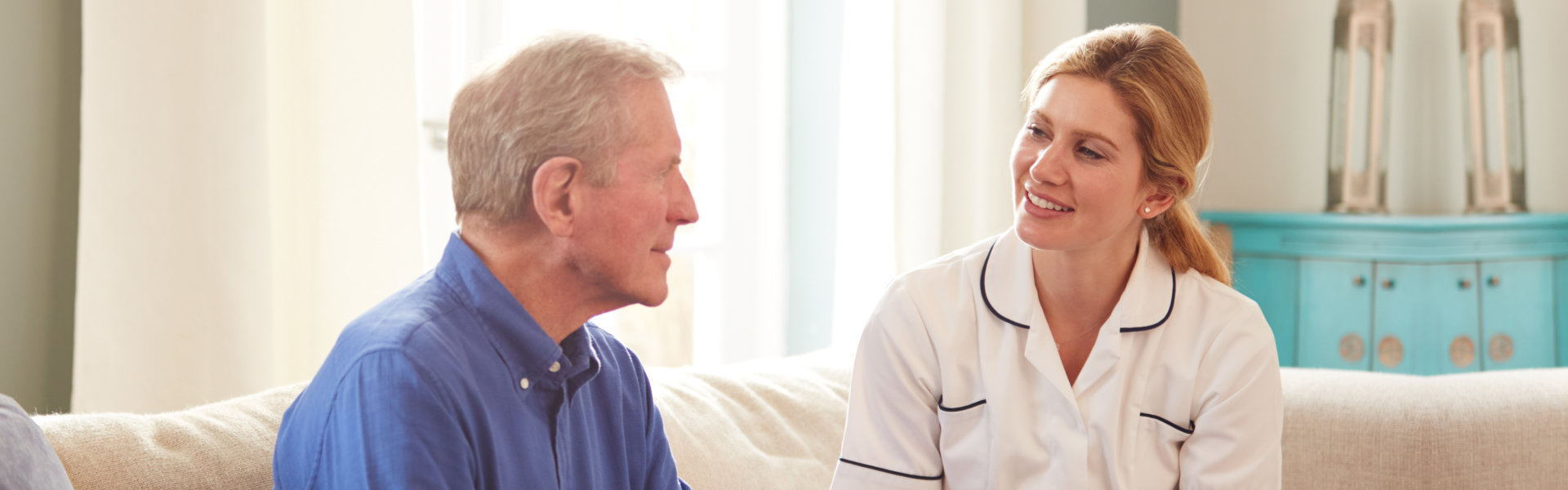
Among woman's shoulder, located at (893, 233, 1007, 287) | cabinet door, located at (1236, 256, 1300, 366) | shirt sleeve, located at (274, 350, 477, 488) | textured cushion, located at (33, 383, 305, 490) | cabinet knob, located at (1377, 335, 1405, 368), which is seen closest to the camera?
shirt sleeve, located at (274, 350, 477, 488)

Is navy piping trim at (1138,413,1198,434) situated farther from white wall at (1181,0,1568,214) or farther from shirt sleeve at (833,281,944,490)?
white wall at (1181,0,1568,214)

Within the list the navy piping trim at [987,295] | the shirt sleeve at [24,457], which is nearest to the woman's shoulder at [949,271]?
the navy piping trim at [987,295]

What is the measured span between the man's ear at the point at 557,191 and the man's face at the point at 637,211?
1 centimetres

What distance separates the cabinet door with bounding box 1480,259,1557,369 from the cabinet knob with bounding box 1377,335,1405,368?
0.70ft

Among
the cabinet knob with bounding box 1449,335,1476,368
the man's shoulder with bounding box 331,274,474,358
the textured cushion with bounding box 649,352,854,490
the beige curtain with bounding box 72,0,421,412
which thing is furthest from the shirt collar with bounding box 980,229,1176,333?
the cabinet knob with bounding box 1449,335,1476,368

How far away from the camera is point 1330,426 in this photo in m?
1.84

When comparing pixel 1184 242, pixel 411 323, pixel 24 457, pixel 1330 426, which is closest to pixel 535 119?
pixel 411 323

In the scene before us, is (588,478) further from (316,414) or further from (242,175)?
(242,175)

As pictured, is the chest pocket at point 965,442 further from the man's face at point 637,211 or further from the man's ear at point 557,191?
the man's ear at point 557,191

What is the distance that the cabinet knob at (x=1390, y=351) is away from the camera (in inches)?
133

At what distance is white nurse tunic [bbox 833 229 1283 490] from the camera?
4.61ft

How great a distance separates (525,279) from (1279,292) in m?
3.26

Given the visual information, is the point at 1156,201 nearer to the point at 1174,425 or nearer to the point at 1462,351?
the point at 1174,425

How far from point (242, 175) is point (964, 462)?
110cm
